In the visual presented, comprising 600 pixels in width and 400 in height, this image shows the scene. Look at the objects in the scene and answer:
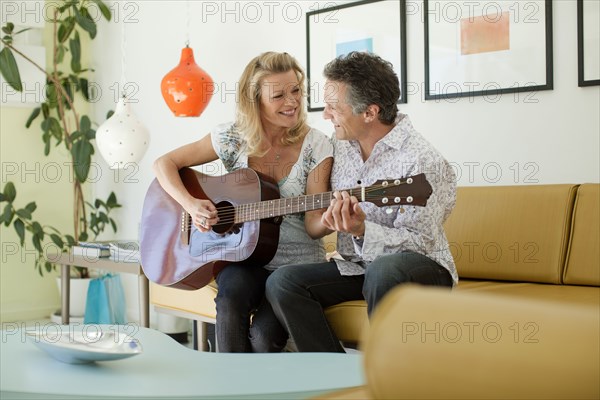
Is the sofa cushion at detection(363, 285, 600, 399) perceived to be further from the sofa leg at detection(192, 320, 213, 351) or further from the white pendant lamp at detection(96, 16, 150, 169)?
the white pendant lamp at detection(96, 16, 150, 169)

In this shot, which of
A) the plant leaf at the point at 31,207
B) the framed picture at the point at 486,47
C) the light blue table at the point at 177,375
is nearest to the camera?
the light blue table at the point at 177,375

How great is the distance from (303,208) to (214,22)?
213 centimetres

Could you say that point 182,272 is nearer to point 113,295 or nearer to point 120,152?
point 120,152

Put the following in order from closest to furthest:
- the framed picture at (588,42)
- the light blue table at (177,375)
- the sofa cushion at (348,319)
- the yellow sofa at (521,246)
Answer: the light blue table at (177,375)
the sofa cushion at (348,319)
the yellow sofa at (521,246)
the framed picture at (588,42)

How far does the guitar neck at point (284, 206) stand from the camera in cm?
221

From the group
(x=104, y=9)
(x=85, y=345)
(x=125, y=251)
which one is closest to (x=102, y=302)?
(x=125, y=251)

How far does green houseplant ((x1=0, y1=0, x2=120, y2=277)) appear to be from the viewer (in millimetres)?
4340

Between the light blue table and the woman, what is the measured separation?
710 millimetres

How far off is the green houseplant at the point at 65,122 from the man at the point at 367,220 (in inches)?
92.9

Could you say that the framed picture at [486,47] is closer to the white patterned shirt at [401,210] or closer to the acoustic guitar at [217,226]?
the white patterned shirt at [401,210]

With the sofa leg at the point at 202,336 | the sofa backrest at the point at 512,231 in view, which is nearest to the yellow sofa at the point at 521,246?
the sofa backrest at the point at 512,231

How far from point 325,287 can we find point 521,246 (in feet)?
2.35

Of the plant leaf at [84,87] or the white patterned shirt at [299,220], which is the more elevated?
the plant leaf at [84,87]

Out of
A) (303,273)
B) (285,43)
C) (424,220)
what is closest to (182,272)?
(303,273)
